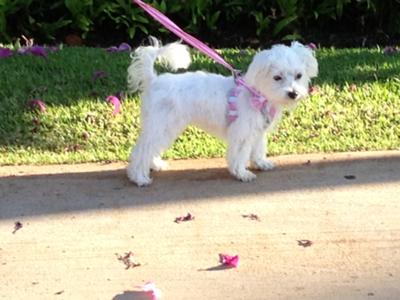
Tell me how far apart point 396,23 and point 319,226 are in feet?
15.4

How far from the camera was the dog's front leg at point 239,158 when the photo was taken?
5.75 meters

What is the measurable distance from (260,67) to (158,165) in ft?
3.58

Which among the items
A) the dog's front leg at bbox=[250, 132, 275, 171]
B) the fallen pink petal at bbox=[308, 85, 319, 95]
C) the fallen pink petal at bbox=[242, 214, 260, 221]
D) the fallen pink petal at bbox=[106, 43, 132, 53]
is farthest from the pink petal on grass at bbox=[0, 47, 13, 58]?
the fallen pink petal at bbox=[242, 214, 260, 221]

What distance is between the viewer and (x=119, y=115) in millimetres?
6898

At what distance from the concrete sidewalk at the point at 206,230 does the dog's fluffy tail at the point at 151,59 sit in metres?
0.72

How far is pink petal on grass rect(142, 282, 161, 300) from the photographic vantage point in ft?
14.3

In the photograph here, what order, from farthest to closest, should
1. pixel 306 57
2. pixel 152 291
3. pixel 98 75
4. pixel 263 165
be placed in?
pixel 98 75 < pixel 263 165 < pixel 306 57 < pixel 152 291

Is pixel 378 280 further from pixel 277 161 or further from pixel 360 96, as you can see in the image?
pixel 360 96

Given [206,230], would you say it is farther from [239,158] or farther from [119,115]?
[119,115]

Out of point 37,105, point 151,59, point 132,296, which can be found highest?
point 151,59

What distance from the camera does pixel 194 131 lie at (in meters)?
6.77

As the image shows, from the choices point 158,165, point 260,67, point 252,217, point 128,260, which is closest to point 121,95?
point 158,165

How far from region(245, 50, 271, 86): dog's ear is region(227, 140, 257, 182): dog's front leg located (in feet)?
1.40

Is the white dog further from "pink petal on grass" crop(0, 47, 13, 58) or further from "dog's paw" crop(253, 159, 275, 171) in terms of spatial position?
"pink petal on grass" crop(0, 47, 13, 58)
